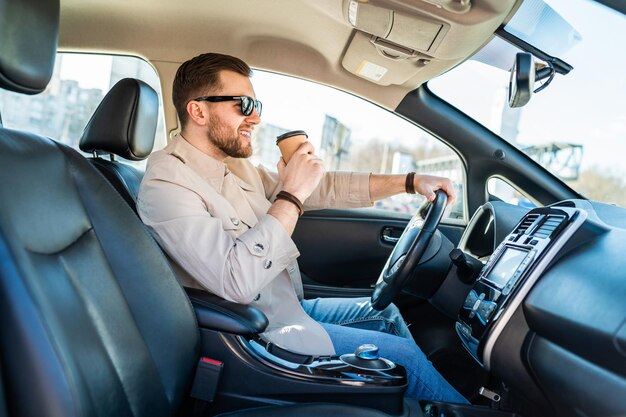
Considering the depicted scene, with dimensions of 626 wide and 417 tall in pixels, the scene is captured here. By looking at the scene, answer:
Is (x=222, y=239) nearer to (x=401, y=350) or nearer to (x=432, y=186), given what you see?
(x=401, y=350)

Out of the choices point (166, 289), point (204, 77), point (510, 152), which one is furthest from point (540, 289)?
point (510, 152)

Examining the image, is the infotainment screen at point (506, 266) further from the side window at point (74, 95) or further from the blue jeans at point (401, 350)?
the side window at point (74, 95)

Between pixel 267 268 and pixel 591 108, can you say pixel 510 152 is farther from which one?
pixel 267 268

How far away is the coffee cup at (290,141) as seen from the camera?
1534 millimetres

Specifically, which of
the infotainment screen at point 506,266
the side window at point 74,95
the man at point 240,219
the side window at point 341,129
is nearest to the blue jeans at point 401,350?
the man at point 240,219

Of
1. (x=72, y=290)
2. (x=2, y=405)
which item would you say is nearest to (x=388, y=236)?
(x=72, y=290)

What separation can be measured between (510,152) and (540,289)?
48.8 inches

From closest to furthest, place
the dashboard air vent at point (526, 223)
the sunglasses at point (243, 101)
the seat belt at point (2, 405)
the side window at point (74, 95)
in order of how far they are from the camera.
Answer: the seat belt at point (2, 405)
the dashboard air vent at point (526, 223)
the sunglasses at point (243, 101)
the side window at point (74, 95)

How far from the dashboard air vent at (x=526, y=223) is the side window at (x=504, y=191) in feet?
2.82

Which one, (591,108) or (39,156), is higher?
(591,108)

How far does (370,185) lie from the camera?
2.05m

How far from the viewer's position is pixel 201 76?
170 cm

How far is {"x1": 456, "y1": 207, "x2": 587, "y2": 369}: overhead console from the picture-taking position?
1.26m

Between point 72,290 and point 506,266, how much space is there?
96 cm
